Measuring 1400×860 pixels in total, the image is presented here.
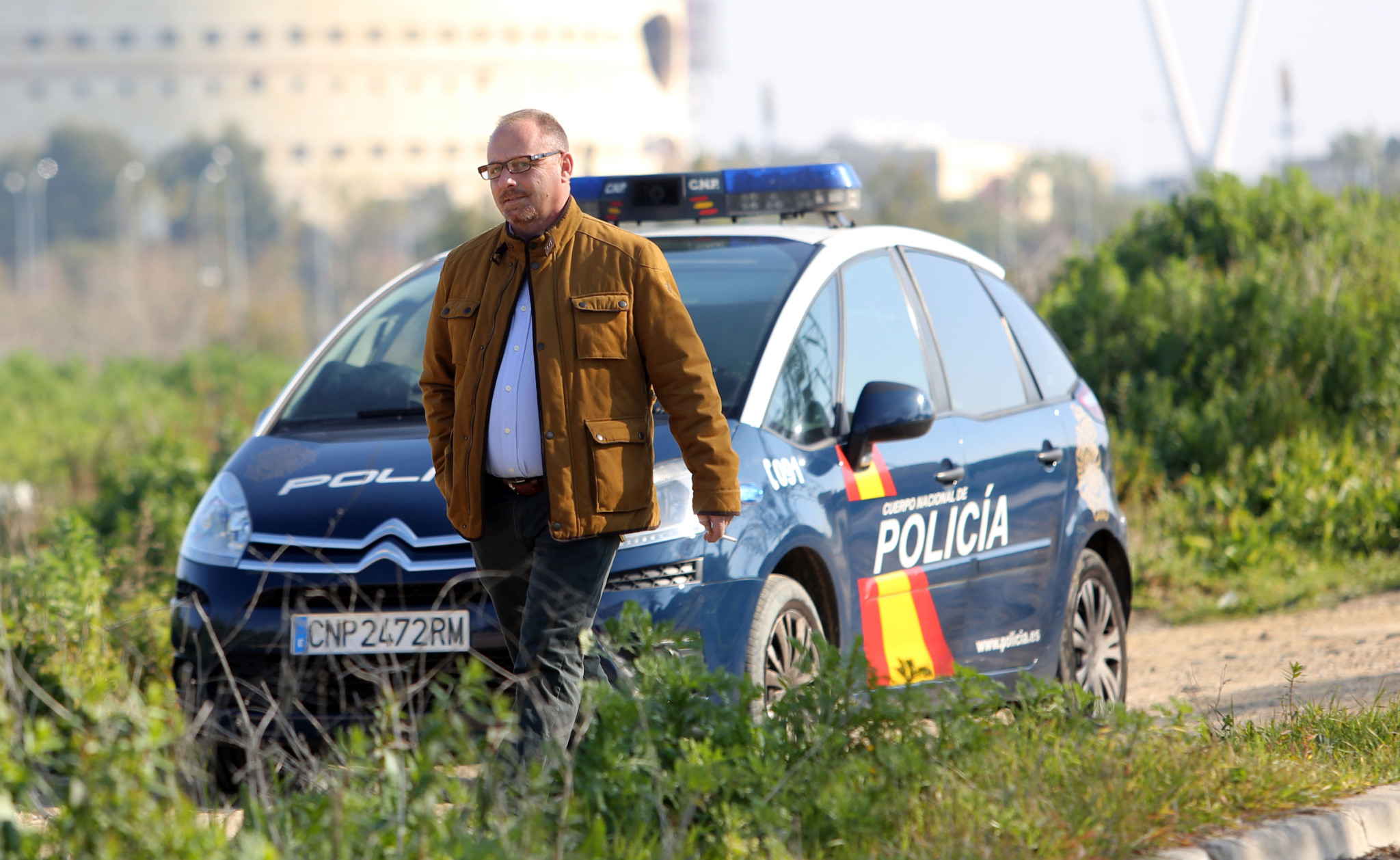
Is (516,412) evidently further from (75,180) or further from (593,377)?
(75,180)

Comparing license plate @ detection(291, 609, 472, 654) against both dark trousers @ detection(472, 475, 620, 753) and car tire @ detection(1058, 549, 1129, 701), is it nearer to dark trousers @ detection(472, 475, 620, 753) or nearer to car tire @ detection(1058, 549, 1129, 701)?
dark trousers @ detection(472, 475, 620, 753)

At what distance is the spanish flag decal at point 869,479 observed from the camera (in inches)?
190

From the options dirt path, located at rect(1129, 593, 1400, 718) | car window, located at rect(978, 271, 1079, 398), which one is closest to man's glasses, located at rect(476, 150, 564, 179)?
dirt path, located at rect(1129, 593, 1400, 718)

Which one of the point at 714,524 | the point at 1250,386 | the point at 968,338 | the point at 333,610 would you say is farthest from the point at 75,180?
the point at 714,524

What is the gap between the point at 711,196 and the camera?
5.87m

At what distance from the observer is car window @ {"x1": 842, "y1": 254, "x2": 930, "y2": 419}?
16.9 feet

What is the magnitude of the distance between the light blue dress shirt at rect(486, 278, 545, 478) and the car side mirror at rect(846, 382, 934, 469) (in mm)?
1333

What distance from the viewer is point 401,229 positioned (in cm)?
10419

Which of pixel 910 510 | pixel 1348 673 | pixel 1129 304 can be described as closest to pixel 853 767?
pixel 910 510

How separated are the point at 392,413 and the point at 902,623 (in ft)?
5.79

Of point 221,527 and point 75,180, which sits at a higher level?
point 75,180

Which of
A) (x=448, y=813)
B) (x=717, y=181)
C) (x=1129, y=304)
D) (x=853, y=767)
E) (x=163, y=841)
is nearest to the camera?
(x=163, y=841)

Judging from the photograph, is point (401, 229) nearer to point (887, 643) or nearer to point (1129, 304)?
point (1129, 304)

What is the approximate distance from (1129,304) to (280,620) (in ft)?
31.8
